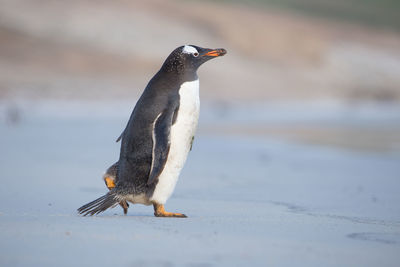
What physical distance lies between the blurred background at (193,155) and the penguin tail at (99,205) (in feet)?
0.61

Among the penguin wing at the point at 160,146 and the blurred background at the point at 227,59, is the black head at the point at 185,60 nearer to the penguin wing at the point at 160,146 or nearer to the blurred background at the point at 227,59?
the penguin wing at the point at 160,146

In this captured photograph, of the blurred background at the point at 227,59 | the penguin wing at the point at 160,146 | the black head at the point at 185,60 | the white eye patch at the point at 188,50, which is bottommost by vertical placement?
the penguin wing at the point at 160,146

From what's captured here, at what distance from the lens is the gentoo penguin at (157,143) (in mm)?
4105

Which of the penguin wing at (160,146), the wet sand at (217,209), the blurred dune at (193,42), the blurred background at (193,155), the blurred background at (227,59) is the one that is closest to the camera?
the wet sand at (217,209)

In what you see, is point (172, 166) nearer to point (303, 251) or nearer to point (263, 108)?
point (303, 251)

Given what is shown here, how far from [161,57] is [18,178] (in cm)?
2994

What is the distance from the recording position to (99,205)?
4184 mm

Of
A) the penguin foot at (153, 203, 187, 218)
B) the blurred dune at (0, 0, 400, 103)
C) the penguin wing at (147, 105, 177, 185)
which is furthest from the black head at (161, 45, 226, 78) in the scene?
the blurred dune at (0, 0, 400, 103)

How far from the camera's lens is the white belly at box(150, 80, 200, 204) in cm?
416

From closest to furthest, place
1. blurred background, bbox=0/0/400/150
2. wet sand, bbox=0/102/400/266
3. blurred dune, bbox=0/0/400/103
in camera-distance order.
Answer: wet sand, bbox=0/102/400/266, blurred background, bbox=0/0/400/150, blurred dune, bbox=0/0/400/103

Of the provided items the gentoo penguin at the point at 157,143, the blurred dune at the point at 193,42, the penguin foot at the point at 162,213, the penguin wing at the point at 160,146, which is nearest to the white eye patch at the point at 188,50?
the gentoo penguin at the point at 157,143

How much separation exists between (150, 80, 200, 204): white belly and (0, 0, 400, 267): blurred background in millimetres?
274

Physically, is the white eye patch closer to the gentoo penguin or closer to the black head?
the black head

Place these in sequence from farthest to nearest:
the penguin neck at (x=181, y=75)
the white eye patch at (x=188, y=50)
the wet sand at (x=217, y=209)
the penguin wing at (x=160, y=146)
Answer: the white eye patch at (x=188, y=50)
the penguin neck at (x=181, y=75)
the penguin wing at (x=160, y=146)
the wet sand at (x=217, y=209)
